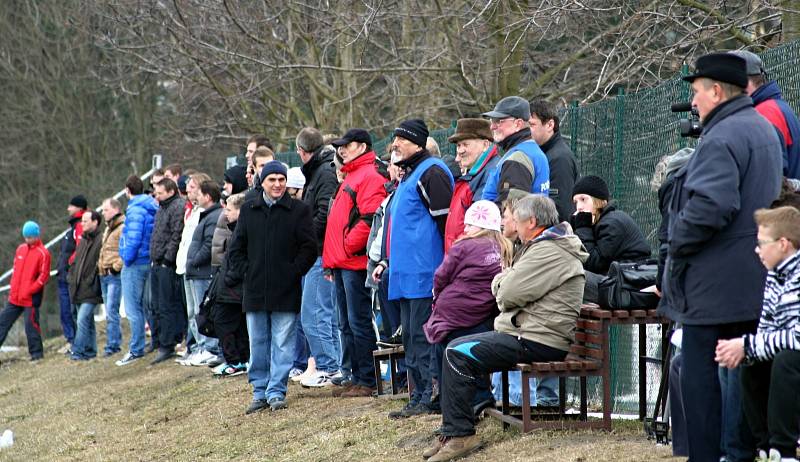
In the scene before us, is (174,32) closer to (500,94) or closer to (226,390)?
(500,94)

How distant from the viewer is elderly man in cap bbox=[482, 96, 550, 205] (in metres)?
8.40

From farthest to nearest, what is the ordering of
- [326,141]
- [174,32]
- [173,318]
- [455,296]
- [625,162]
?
[174,32]
[173,318]
[326,141]
[625,162]
[455,296]

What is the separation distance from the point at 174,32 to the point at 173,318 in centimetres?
486

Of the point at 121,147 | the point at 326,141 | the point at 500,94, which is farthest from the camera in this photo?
the point at 121,147

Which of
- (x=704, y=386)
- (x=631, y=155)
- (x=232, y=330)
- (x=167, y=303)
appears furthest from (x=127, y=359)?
(x=704, y=386)

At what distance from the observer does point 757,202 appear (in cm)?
588

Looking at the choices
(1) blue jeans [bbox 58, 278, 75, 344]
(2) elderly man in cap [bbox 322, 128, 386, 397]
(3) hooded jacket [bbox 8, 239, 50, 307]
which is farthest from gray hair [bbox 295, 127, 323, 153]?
(1) blue jeans [bbox 58, 278, 75, 344]

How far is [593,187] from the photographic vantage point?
27.9 feet

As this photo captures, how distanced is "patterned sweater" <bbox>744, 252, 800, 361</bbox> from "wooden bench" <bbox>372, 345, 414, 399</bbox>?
420 cm

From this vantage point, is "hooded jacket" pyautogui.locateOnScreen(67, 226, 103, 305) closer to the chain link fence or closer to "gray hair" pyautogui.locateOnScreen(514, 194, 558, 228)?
the chain link fence

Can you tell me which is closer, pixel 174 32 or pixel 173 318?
pixel 173 318

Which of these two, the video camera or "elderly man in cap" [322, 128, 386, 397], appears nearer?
the video camera

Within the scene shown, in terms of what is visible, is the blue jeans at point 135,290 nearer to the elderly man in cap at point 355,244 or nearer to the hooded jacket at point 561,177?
the elderly man in cap at point 355,244

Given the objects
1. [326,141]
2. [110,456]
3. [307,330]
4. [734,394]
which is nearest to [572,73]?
[326,141]
